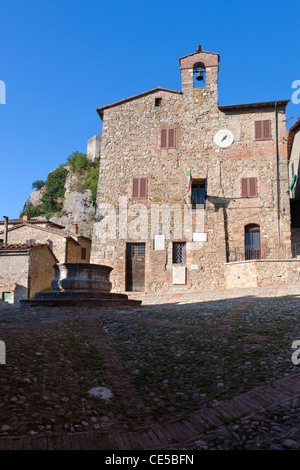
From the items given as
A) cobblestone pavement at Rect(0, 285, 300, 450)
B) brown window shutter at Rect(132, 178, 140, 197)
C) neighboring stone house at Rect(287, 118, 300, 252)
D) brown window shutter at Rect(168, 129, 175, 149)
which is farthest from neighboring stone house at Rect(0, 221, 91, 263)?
cobblestone pavement at Rect(0, 285, 300, 450)

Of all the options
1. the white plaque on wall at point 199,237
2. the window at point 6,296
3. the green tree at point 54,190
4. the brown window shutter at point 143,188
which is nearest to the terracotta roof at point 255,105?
the brown window shutter at point 143,188

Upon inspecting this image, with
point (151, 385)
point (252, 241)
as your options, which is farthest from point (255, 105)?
point (151, 385)

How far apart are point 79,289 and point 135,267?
34.2ft

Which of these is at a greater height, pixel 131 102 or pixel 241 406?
pixel 131 102

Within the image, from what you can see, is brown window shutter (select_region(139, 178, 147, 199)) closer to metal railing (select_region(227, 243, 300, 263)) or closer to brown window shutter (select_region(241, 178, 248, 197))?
brown window shutter (select_region(241, 178, 248, 197))

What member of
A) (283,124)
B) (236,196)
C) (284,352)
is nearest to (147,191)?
(236,196)

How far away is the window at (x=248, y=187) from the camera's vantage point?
19.5 metres

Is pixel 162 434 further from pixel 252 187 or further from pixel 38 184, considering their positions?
pixel 38 184

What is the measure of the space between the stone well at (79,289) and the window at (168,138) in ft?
41.6

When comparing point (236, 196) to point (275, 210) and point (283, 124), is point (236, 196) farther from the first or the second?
point (283, 124)

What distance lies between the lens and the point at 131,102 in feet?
71.2
